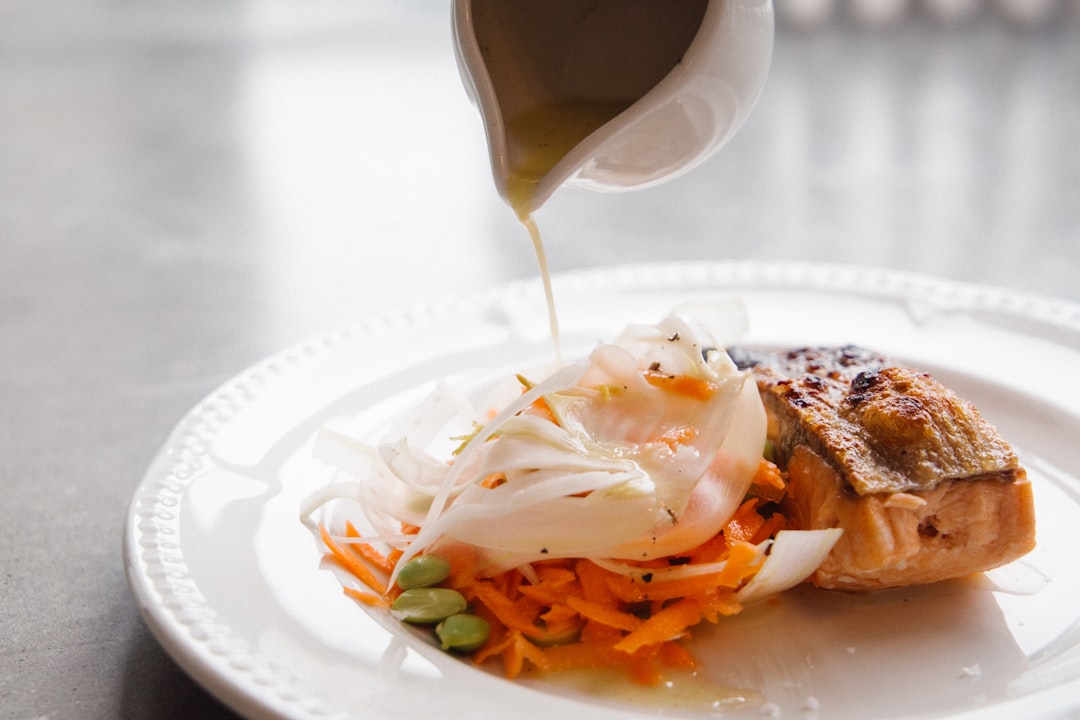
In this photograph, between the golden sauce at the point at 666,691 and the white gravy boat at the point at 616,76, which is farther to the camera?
the white gravy boat at the point at 616,76

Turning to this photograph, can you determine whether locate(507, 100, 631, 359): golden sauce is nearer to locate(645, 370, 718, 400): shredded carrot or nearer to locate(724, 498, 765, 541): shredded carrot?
locate(645, 370, 718, 400): shredded carrot

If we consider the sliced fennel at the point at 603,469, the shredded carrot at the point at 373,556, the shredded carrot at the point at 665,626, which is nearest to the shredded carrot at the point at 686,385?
the sliced fennel at the point at 603,469

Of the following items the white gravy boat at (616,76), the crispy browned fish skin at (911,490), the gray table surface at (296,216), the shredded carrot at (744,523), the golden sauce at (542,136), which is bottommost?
the gray table surface at (296,216)

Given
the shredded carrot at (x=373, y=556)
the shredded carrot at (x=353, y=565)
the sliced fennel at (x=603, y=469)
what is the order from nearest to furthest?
the sliced fennel at (x=603, y=469), the shredded carrot at (x=353, y=565), the shredded carrot at (x=373, y=556)

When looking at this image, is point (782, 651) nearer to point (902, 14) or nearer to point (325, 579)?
point (325, 579)

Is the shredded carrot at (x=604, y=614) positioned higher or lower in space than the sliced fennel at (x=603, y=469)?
lower

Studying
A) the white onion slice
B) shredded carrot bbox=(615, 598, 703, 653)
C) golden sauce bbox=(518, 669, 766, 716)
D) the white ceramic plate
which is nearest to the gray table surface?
the white ceramic plate

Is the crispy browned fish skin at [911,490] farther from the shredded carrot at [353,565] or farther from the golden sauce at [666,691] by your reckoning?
the shredded carrot at [353,565]

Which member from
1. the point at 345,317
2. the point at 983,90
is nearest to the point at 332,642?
the point at 345,317
